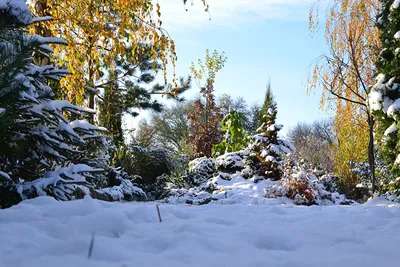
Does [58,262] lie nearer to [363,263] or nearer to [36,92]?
[363,263]

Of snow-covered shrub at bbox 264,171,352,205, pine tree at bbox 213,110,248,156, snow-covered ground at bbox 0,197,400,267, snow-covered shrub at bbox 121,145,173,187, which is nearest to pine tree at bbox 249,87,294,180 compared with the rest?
snow-covered shrub at bbox 264,171,352,205

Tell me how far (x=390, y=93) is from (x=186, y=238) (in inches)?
181

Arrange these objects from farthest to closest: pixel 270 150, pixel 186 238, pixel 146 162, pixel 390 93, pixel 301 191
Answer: pixel 146 162 < pixel 270 150 < pixel 301 191 < pixel 390 93 < pixel 186 238

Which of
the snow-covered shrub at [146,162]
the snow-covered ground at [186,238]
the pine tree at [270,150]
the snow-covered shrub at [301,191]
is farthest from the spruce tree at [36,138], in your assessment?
the snow-covered shrub at [146,162]

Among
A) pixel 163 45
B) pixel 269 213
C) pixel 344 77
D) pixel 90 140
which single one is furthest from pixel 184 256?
pixel 344 77

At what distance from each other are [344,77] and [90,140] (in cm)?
626

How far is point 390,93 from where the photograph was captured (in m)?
5.36

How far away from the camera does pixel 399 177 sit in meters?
5.22

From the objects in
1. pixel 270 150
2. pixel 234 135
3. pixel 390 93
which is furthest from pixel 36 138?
pixel 234 135

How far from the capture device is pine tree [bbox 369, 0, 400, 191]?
207 inches

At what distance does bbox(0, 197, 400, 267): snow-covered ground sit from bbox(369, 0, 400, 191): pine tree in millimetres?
3054

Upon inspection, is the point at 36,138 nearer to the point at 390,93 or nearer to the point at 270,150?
the point at 390,93

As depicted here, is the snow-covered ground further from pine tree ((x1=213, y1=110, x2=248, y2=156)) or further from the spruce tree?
pine tree ((x1=213, y1=110, x2=248, y2=156))

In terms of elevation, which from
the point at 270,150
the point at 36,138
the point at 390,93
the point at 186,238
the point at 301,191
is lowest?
the point at 301,191
